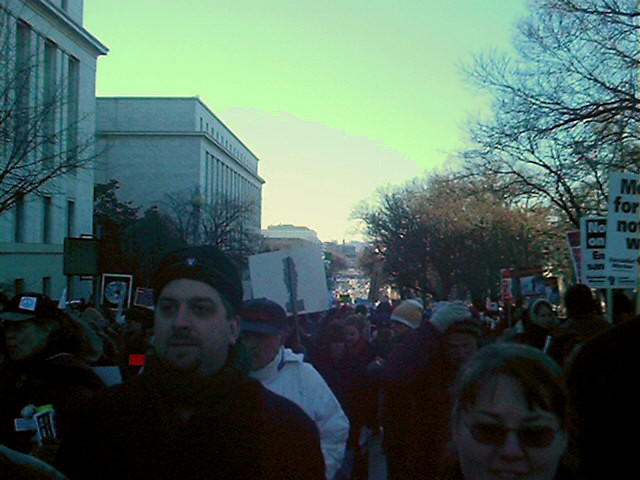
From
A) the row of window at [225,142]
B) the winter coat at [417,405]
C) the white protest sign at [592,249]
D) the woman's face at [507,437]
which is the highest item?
the row of window at [225,142]

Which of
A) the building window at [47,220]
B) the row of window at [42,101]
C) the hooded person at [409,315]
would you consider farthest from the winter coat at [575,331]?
the building window at [47,220]

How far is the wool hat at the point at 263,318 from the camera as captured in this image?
461 centimetres

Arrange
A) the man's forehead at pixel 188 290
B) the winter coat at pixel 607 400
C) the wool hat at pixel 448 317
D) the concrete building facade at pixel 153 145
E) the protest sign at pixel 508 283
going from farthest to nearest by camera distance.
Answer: the concrete building facade at pixel 153 145, the protest sign at pixel 508 283, the wool hat at pixel 448 317, the man's forehead at pixel 188 290, the winter coat at pixel 607 400

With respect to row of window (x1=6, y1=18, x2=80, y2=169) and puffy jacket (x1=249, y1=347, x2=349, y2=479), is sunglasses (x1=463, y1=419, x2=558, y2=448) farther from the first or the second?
row of window (x1=6, y1=18, x2=80, y2=169)

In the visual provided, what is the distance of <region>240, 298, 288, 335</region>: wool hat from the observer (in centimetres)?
461

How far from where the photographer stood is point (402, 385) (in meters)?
4.81

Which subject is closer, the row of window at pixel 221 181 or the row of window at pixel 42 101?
the row of window at pixel 42 101

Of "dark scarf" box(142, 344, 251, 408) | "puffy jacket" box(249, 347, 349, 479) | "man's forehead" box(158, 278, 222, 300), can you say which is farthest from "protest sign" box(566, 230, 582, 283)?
"dark scarf" box(142, 344, 251, 408)

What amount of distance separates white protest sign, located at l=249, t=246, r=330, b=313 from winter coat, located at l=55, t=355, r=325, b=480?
18.2 feet

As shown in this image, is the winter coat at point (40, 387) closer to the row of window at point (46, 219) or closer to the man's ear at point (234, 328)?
the man's ear at point (234, 328)

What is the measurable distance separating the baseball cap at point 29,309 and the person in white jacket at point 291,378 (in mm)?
1038

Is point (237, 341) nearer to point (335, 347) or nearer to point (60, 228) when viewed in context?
point (335, 347)

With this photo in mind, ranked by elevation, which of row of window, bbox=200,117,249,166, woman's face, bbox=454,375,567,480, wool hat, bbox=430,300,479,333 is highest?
row of window, bbox=200,117,249,166

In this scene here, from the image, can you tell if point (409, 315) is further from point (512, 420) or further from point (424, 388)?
point (512, 420)
